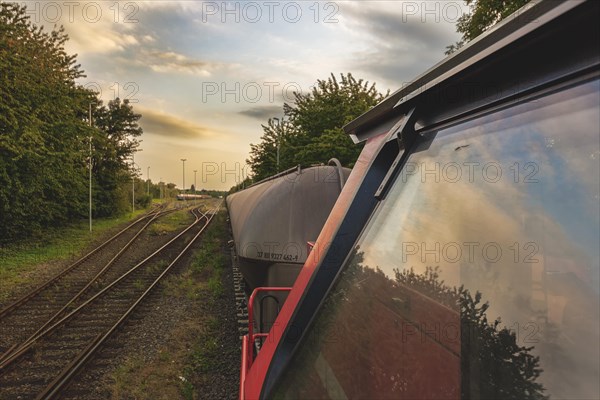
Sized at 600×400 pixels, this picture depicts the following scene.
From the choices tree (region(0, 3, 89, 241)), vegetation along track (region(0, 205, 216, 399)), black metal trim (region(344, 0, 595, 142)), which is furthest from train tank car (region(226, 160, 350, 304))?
tree (region(0, 3, 89, 241))

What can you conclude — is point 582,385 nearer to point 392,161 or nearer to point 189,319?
point 392,161

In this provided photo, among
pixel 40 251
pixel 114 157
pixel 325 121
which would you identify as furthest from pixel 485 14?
pixel 114 157

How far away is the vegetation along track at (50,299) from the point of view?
823cm

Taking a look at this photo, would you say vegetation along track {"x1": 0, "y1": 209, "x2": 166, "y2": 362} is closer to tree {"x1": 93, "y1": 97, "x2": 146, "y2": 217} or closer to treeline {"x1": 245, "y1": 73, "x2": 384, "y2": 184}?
treeline {"x1": 245, "y1": 73, "x2": 384, "y2": 184}

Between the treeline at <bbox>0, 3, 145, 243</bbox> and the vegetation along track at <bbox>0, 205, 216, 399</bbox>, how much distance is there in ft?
25.1

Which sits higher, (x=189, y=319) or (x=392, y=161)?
(x=392, y=161)

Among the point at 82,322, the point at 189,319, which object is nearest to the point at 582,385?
the point at 189,319

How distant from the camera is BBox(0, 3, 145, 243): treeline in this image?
15.1 m

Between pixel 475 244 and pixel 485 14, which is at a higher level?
pixel 485 14

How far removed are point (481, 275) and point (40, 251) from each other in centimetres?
2027

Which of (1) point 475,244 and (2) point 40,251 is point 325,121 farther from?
(1) point 475,244

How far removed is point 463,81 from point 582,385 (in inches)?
35.6

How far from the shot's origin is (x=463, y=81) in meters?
1.30

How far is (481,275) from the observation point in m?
1.10
